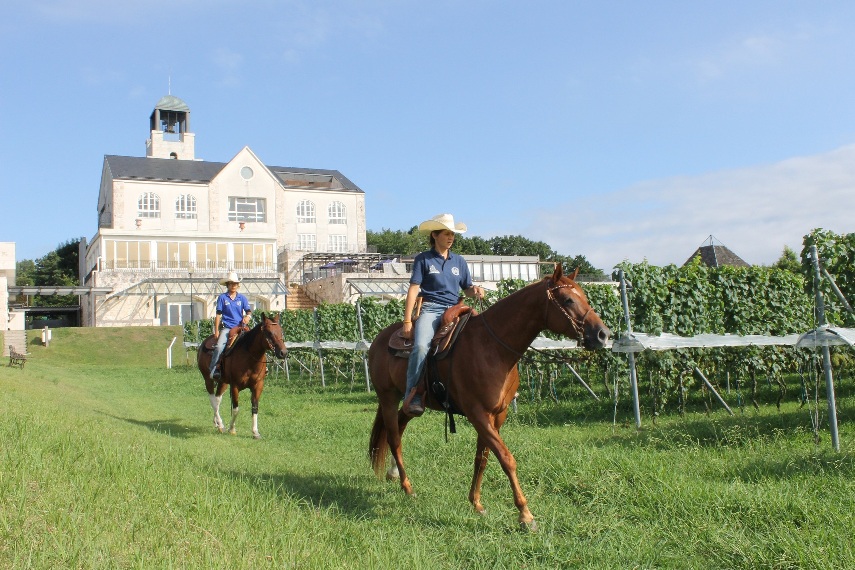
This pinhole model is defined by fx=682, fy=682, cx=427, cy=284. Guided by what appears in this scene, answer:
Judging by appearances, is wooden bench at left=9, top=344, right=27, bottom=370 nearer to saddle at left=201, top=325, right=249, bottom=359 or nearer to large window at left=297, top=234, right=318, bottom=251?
saddle at left=201, top=325, right=249, bottom=359

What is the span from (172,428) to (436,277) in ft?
24.7

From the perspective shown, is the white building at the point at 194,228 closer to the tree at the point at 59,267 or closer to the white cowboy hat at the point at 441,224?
the tree at the point at 59,267

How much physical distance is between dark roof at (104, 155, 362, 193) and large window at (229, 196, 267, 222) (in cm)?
321

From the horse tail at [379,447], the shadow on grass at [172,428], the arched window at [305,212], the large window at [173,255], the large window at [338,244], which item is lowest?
the shadow on grass at [172,428]

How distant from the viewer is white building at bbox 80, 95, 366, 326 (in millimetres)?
53750

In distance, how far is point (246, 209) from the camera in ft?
214

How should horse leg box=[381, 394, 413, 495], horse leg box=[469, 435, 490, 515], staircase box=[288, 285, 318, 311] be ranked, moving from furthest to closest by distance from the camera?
staircase box=[288, 285, 318, 311] → horse leg box=[381, 394, 413, 495] → horse leg box=[469, 435, 490, 515]

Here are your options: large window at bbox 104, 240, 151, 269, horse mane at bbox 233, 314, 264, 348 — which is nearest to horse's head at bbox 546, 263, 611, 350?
horse mane at bbox 233, 314, 264, 348

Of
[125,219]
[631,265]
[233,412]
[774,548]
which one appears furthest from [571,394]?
[125,219]

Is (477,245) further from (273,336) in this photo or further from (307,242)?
(273,336)

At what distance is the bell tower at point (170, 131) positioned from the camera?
71.2 meters

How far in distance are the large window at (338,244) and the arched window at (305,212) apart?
107 inches

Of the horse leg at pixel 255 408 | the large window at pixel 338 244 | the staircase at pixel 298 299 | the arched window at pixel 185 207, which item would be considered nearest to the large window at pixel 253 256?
the staircase at pixel 298 299

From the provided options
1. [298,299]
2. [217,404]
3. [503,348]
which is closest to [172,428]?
[217,404]
